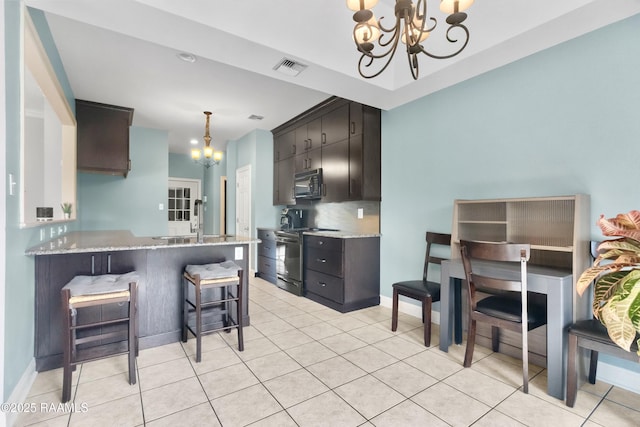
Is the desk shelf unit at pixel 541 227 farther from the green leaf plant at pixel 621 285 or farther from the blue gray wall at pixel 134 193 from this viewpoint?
the blue gray wall at pixel 134 193

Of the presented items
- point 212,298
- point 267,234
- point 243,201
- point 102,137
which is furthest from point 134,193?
point 212,298

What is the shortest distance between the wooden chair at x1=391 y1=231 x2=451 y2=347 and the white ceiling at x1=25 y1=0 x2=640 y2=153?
156 centimetres

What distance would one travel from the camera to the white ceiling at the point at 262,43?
199 cm

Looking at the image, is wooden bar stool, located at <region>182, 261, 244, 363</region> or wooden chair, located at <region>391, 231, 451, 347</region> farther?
wooden chair, located at <region>391, 231, 451, 347</region>

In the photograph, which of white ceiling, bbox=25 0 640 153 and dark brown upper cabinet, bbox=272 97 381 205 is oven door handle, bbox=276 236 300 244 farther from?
white ceiling, bbox=25 0 640 153

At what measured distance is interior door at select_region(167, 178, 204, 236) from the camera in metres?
8.24

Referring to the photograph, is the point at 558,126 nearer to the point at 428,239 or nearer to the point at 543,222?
the point at 543,222

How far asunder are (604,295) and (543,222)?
2.92 ft

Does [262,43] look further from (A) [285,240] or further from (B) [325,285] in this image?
(A) [285,240]

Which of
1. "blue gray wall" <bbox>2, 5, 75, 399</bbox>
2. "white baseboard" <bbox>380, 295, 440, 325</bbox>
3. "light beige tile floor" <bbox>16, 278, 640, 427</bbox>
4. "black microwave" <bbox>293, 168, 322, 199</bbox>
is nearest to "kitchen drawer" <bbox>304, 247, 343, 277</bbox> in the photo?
"white baseboard" <bbox>380, 295, 440, 325</bbox>

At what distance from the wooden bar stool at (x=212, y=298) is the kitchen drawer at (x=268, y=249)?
6.31ft

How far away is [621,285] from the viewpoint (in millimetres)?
1565

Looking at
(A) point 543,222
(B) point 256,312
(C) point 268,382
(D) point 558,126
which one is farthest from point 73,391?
(D) point 558,126

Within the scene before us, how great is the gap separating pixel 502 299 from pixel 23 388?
334 centimetres
